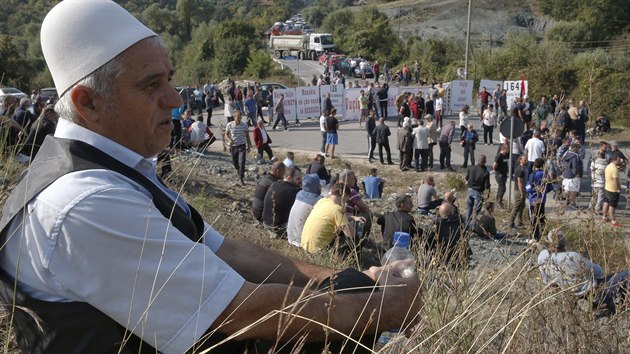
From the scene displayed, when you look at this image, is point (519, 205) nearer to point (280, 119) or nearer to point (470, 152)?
point (470, 152)

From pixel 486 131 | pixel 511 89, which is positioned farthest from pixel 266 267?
pixel 511 89

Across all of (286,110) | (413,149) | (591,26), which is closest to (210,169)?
(413,149)

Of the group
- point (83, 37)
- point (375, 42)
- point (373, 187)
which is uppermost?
point (375, 42)

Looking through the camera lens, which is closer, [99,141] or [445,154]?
[99,141]

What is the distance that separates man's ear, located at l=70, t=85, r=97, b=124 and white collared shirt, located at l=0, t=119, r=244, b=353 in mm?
260

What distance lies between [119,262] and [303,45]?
54.9 metres

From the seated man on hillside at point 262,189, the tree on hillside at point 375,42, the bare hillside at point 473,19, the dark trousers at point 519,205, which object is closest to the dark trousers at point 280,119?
the dark trousers at point 519,205

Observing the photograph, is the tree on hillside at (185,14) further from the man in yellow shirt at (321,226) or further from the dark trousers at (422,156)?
the man in yellow shirt at (321,226)

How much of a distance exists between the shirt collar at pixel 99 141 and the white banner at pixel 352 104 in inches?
989

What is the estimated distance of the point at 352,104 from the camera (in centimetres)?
2725

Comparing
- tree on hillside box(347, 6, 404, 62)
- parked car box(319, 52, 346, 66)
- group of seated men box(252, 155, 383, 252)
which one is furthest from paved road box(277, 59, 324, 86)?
group of seated men box(252, 155, 383, 252)

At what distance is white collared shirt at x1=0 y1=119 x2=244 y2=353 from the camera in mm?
1433

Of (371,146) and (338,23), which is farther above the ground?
(338,23)

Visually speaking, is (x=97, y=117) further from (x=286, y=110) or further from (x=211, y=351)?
(x=286, y=110)
